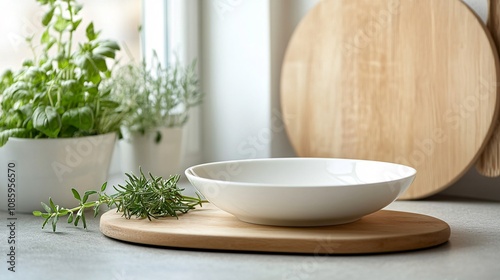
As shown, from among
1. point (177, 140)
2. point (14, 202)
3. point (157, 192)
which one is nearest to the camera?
point (157, 192)

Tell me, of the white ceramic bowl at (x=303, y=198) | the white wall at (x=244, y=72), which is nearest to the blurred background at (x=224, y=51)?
the white wall at (x=244, y=72)

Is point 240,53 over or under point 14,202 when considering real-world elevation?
over

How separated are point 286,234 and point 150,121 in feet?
1.87

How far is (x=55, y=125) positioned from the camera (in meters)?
1.17

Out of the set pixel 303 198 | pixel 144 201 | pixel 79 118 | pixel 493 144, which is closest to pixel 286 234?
pixel 303 198

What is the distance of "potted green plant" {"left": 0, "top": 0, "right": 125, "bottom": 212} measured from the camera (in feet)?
3.91

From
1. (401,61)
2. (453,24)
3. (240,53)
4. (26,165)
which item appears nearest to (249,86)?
(240,53)

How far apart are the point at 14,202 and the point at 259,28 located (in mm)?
607

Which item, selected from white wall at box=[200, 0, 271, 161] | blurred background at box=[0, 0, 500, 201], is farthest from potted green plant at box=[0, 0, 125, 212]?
white wall at box=[200, 0, 271, 161]

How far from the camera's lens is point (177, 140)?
4.99ft

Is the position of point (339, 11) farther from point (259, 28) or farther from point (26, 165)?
point (26, 165)

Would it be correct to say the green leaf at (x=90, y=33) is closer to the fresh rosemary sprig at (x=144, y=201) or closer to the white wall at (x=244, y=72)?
the fresh rosemary sprig at (x=144, y=201)

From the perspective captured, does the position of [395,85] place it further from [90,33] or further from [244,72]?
[90,33]

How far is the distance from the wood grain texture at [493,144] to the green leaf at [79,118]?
63cm
